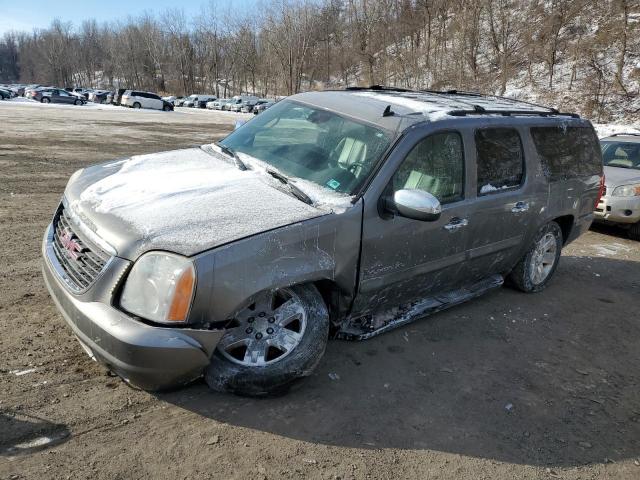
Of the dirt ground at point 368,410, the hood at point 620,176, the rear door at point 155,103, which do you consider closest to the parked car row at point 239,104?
the rear door at point 155,103

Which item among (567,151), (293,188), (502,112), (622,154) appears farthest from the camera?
(622,154)

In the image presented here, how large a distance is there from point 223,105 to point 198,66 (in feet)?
108

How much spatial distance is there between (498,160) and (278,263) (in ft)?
7.95

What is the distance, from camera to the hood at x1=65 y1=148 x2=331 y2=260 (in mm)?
2723

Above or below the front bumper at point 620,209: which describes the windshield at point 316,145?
above

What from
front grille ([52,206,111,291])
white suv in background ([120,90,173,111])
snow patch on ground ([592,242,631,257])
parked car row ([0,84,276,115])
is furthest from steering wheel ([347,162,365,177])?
white suv in background ([120,90,173,111])

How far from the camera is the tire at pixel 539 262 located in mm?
5125

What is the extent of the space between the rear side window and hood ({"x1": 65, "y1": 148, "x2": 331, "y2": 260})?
2.76 m

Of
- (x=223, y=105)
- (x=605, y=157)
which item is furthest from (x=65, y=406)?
(x=223, y=105)

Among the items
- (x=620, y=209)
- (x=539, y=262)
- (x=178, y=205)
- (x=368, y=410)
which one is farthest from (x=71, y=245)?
(x=620, y=209)

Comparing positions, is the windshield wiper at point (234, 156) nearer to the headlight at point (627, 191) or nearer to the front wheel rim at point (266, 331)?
the front wheel rim at point (266, 331)

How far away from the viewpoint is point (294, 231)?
2930 millimetres

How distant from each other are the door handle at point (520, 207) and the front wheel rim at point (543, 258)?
2.42ft

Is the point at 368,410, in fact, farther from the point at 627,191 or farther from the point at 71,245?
the point at 627,191
